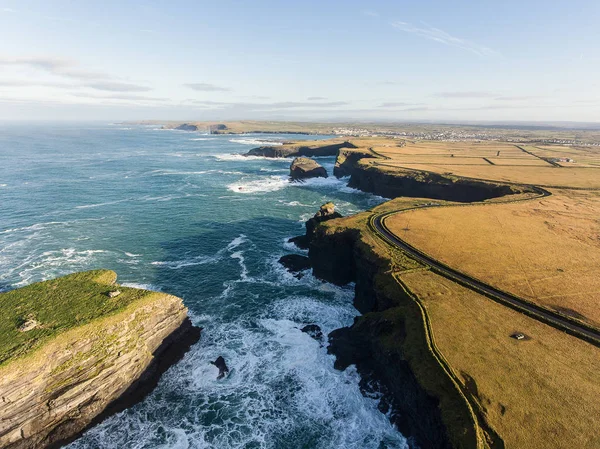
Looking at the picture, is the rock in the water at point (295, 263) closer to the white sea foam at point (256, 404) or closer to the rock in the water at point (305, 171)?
the white sea foam at point (256, 404)

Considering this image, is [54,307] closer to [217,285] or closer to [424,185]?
[217,285]

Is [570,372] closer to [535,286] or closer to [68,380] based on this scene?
[535,286]

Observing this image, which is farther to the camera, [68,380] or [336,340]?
[336,340]

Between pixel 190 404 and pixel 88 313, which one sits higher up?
pixel 88 313

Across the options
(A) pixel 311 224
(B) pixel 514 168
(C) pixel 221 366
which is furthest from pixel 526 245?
(B) pixel 514 168

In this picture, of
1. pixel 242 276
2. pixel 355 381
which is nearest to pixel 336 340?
pixel 355 381

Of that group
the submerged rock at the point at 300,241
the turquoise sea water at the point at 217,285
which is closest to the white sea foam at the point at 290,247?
the turquoise sea water at the point at 217,285
